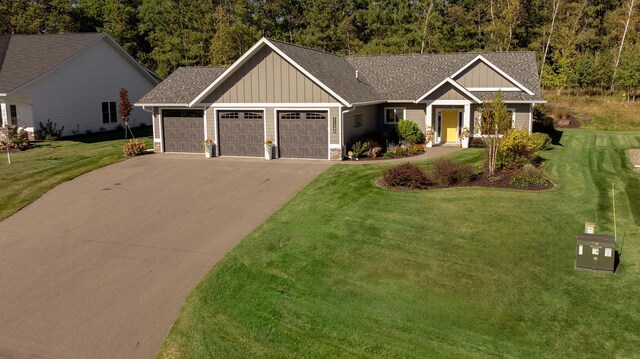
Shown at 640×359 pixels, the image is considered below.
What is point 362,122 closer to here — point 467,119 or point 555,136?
point 467,119

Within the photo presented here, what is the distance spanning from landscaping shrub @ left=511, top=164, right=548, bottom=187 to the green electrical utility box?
6.72 metres

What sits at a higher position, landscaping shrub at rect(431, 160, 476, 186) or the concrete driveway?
landscaping shrub at rect(431, 160, 476, 186)

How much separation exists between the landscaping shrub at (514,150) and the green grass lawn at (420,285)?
278 cm

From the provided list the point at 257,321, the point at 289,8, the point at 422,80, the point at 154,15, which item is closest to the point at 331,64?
the point at 422,80

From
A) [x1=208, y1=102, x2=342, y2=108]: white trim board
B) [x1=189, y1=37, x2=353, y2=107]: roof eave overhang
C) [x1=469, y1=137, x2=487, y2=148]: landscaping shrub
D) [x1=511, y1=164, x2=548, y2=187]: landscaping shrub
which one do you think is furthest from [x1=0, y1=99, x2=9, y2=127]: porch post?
[x1=511, y1=164, x2=548, y2=187]: landscaping shrub

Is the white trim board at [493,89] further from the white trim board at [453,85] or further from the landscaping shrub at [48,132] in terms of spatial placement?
the landscaping shrub at [48,132]

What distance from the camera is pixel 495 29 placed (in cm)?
5475

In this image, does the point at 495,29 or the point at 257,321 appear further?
the point at 495,29

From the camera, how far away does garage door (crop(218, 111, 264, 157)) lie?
26703 mm

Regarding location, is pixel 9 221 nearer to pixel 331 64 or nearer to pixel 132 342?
pixel 132 342

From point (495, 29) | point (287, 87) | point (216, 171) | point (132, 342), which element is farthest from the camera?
point (495, 29)

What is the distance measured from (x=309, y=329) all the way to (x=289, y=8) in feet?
204

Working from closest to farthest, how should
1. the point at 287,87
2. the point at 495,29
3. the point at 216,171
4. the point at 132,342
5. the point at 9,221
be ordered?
the point at 132,342 < the point at 9,221 < the point at 216,171 < the point at 287,87 < the point at 495,29

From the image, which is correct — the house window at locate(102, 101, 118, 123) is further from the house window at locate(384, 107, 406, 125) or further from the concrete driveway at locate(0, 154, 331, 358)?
the house window at locate(384, 107, 406, 125)
